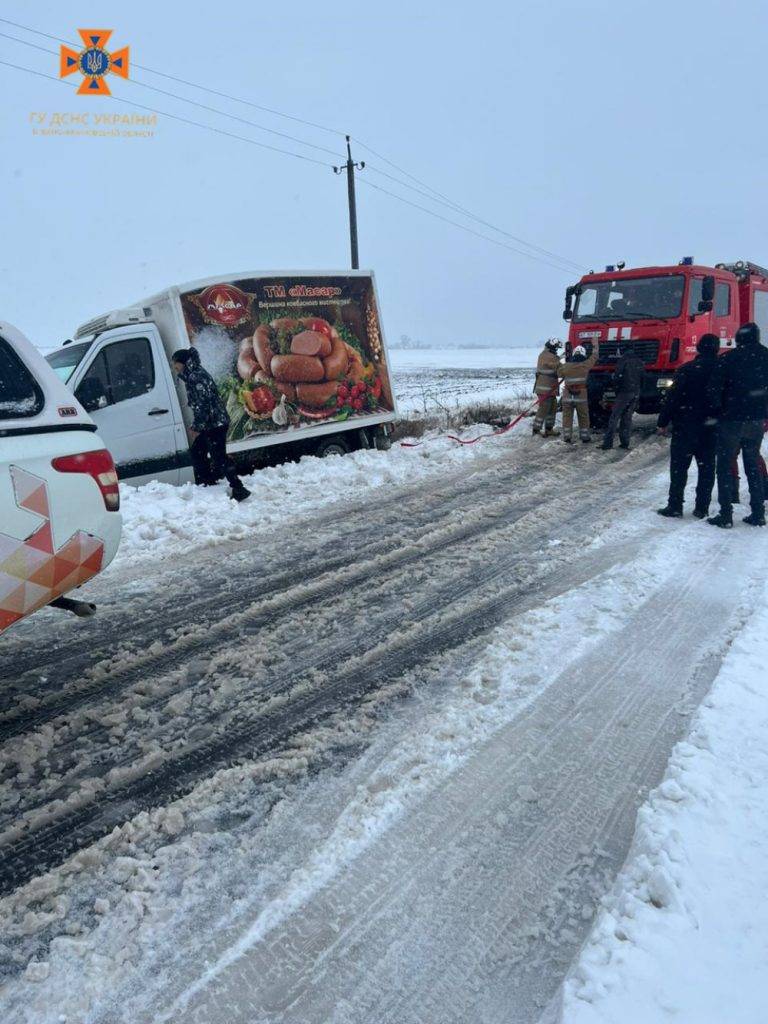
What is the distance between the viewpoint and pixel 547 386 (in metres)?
12.1

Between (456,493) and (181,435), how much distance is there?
3634mm

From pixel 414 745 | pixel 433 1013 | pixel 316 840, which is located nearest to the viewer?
pixel 433 1013

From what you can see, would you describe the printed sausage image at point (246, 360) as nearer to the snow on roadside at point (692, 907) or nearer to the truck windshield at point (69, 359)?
the truck windshield at point (69, 359)

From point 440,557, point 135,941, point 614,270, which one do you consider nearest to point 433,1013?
point 135,941

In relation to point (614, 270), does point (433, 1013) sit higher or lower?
lower

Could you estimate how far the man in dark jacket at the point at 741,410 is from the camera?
601 cm

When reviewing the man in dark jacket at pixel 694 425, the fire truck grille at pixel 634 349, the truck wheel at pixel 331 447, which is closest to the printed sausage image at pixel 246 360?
the truck wheel at pixel 331 447

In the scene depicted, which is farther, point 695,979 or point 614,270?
point 614,270

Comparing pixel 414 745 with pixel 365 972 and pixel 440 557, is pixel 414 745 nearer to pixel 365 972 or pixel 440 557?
pixel 365 972

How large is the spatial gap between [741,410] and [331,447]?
225 inches

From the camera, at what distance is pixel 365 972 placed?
1925mm

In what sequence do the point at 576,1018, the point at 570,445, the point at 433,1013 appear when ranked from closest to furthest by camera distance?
the point at 576,1018 < the point at 433,1013 < the point at 570,445

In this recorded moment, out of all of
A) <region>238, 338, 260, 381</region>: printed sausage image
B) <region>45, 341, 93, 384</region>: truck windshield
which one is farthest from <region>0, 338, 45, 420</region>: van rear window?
<region>238, 338, 260, 381</region>: printed sausage image

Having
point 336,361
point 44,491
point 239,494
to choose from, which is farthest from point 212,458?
point 44,491
